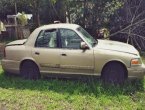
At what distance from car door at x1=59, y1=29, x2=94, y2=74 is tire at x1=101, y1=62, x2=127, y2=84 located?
0.39 metres

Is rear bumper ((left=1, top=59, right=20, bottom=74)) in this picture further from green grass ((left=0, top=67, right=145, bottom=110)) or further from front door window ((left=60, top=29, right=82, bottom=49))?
front door window ((left=60, top=29, right=82, bottom=49))

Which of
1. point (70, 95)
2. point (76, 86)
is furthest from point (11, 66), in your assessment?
point (70, 95)

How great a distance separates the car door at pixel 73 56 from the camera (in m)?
7.40

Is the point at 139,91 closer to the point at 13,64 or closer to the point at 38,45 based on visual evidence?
the point at 38,45

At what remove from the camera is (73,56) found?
7.48m

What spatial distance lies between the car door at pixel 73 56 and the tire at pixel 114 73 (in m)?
0.39

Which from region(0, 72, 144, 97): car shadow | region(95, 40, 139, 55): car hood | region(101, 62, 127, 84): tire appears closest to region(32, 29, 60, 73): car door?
region(0, 72, 144, 97): car shadow

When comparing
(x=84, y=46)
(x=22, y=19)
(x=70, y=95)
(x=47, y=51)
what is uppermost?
(x=22, y=19)

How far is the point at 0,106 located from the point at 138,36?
25.2 ft

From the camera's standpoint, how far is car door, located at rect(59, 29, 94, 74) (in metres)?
7.40

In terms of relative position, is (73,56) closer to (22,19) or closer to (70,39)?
(70,39)

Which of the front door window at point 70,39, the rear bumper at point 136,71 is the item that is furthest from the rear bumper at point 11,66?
the rear bumper at point 136,71

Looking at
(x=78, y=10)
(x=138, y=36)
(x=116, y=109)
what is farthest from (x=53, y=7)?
(x=116, y=109)

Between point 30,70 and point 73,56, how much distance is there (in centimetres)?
144
